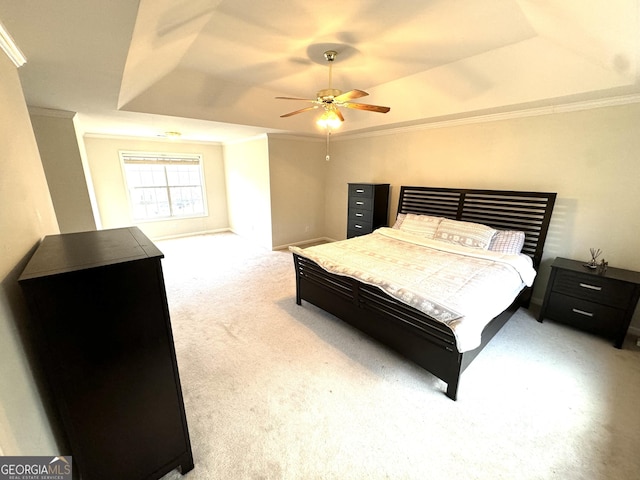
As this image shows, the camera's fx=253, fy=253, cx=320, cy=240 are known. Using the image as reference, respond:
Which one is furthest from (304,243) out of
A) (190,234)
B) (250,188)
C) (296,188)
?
(190,234)

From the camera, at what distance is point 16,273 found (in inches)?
42.1

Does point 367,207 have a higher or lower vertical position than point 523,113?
lower

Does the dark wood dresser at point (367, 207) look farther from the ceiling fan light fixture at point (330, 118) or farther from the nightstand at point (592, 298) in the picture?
the nightstand at point (592, 298)

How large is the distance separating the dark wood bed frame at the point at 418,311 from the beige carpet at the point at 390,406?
0.19 metres

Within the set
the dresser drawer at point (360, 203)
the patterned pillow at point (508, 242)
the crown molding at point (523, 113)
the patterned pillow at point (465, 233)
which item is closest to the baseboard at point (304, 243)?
the dresser drawer at point (360, 203)

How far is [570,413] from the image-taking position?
5.54 ft

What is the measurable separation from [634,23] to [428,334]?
2.39 meters

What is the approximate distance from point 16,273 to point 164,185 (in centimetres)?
535

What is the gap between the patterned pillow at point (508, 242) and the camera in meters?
2.86

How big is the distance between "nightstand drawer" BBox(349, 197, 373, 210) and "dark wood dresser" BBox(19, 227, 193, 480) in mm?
3433

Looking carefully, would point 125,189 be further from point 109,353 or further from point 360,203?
point 109,353

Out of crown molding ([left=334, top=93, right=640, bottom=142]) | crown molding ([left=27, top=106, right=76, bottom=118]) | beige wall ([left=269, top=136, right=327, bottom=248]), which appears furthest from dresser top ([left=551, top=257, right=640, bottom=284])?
crown molding ([left=27, top=106, right=76, bottom=118])

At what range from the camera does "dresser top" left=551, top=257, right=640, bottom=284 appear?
2257mm

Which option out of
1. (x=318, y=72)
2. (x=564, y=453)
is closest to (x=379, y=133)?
(x=318, y=72)
